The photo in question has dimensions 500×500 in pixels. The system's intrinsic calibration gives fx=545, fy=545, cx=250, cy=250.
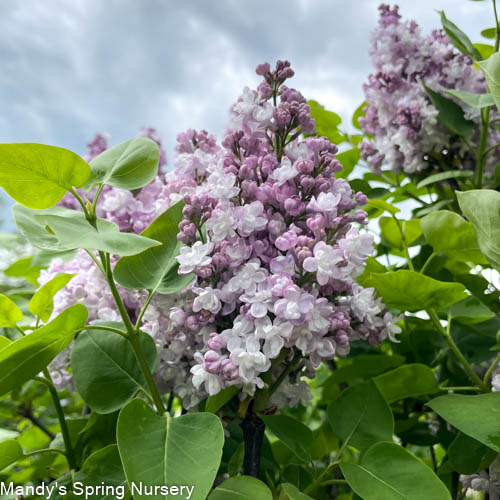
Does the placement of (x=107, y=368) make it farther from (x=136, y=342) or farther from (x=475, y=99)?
(x=475, y=99)


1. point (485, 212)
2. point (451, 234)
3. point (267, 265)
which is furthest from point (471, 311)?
point (267, 265)

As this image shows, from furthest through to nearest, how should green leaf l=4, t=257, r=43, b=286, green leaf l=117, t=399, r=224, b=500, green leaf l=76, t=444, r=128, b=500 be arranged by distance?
green leaf l=4, t=257, r=43, b=286
green leaf l=76, t=444, r=128, b=500
green leaf l=117, t=399, r=224, b=500

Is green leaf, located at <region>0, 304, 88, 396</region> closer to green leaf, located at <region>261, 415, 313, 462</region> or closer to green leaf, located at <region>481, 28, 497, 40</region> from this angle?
green leaf, located at <region>261, 415, 313, 462</region>

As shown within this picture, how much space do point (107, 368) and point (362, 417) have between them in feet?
0.91

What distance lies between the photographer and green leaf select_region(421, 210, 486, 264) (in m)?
0.63

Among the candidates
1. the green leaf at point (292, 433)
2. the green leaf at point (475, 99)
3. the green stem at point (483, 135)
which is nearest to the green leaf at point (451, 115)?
the green stem at point (483, 135)

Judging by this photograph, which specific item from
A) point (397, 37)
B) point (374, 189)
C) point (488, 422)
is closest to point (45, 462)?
point (488, 422)

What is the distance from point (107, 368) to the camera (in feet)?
1.88

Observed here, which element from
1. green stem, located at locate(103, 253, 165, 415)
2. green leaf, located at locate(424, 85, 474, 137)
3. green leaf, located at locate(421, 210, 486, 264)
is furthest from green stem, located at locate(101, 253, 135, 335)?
green leaf, located at locate(424, 85, 474, 137)

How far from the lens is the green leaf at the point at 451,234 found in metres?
0.63

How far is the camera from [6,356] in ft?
1.48

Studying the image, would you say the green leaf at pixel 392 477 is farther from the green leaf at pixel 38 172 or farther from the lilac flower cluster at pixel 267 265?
the green leaf at pixel 38 172

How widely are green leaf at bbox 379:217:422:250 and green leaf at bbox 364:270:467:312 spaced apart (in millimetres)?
188

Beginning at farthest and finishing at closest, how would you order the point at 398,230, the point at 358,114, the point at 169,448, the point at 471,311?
1. the point at 358,114
2. the point at 398,230
3. the point at 471,311
4. the point at 169,448
